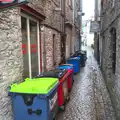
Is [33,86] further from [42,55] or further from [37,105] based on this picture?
[42,55]

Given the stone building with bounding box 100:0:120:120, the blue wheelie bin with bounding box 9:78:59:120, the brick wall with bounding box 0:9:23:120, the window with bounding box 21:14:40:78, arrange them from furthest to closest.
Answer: the window with bounding box 21:14:40:78 < the stone building with bounding box 100:0:120:120 < the brick wall with bounding box 0:9:23:120 < the blue wheelie bin with bounding box 9:78:59:120

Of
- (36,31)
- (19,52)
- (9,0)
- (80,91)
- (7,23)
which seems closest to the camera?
(9,0)

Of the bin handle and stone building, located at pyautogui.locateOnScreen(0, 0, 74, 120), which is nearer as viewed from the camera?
the bin handle

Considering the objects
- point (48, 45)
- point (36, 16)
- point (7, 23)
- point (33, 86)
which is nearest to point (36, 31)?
point (36, 16)

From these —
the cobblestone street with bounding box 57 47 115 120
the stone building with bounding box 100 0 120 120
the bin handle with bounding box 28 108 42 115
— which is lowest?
the cobblestone street with bounding box 57 47 115 120

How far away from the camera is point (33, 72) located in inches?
239

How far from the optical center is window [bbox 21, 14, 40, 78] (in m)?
5.39

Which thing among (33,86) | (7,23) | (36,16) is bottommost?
(33,86)

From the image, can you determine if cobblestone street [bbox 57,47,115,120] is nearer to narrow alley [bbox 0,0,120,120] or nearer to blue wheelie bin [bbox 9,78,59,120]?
narrow alley [bbox 0,0,120,120]

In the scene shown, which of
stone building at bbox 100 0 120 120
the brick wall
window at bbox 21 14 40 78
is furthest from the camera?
window at bbox 21 14 40 78

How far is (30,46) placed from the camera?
18.9 ft

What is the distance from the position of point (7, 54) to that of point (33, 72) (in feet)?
7.01

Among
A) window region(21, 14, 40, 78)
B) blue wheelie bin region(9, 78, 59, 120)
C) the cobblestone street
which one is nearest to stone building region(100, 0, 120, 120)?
the cobblestone street

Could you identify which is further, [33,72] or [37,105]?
[33,72]
